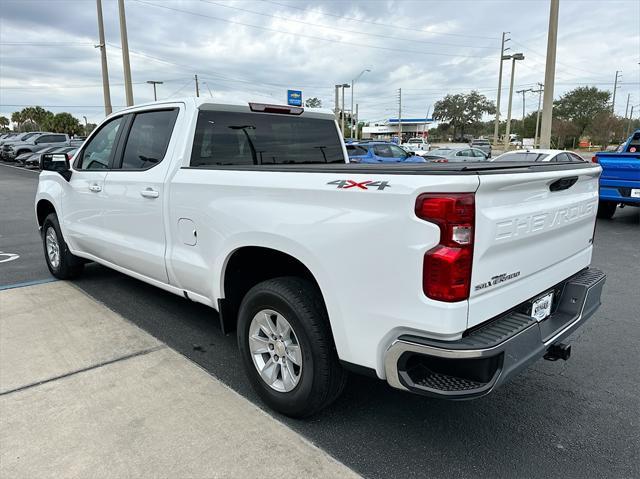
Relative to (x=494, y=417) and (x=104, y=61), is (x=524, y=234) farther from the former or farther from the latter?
(x=104, y=61)

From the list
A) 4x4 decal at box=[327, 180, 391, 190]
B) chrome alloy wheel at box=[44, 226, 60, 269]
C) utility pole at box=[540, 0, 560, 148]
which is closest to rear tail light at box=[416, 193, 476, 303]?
4x4 decal at box=[327, 180, 391, 190]

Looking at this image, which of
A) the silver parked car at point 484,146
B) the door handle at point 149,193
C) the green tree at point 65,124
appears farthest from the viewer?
the green tree at point 65,124

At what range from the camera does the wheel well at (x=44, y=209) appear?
19.1 feet

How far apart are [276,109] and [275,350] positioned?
2.21m

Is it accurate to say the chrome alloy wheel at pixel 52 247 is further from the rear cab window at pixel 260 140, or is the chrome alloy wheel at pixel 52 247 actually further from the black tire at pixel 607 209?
the black tire at pixel 607 209

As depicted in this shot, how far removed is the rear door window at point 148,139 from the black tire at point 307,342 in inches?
64.9

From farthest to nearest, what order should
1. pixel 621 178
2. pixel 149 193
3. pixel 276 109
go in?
→ pixel 621 178 < pixel 276 109 < pixel 149 193

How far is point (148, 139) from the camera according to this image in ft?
13.4

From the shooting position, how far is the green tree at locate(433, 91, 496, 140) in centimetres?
11062

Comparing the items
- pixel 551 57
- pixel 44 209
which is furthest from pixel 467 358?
pixel 551 57

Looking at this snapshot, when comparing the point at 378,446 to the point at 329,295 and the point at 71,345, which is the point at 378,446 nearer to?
the point at 329,295

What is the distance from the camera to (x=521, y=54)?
46.2m

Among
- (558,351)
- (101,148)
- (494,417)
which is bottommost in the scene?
(494,417)

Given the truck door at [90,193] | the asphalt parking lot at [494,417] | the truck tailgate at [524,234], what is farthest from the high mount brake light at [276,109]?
the truck tailgate at [524,234]
